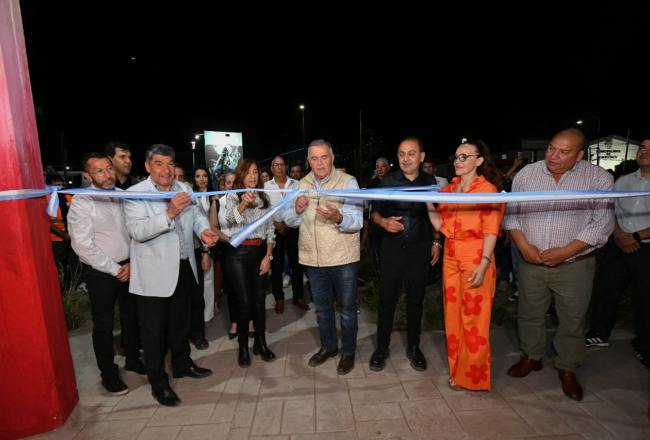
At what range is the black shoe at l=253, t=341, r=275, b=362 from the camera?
12.2 ft

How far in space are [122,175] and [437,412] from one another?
403 cm

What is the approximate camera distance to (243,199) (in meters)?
3.32

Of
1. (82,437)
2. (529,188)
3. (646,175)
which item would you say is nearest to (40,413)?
(82,437)

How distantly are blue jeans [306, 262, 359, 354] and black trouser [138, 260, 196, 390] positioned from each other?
1.16 meters

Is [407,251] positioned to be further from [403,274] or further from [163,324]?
[163,324]

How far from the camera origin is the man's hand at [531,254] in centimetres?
306

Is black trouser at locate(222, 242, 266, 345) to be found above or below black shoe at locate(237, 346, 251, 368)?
above

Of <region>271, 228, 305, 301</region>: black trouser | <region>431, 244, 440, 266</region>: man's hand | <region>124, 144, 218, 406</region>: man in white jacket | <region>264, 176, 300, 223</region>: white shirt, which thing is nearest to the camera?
<region>124, 144, 218, 406</region>: man in white jacket

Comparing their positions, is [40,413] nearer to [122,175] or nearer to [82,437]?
[82,437]

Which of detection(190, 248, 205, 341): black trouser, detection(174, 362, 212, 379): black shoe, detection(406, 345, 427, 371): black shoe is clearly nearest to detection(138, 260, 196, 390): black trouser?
detection(174, 362, 212, 379): black shoe

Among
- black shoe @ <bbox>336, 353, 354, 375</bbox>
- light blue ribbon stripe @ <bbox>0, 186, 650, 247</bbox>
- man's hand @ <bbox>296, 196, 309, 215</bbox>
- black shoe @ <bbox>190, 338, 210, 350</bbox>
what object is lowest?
black shoe @ <bbox>190, 338, 210, 350</bbox>

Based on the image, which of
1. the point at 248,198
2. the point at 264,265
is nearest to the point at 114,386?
the point at 264,265

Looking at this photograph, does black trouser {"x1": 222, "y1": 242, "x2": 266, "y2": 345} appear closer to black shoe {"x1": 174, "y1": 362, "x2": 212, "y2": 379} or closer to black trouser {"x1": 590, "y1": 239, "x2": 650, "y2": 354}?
black shoe {"x1": 174, "y1": 362, "x2": 212, "y2": 379}

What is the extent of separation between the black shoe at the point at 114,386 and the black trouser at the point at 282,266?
238 centimetres
